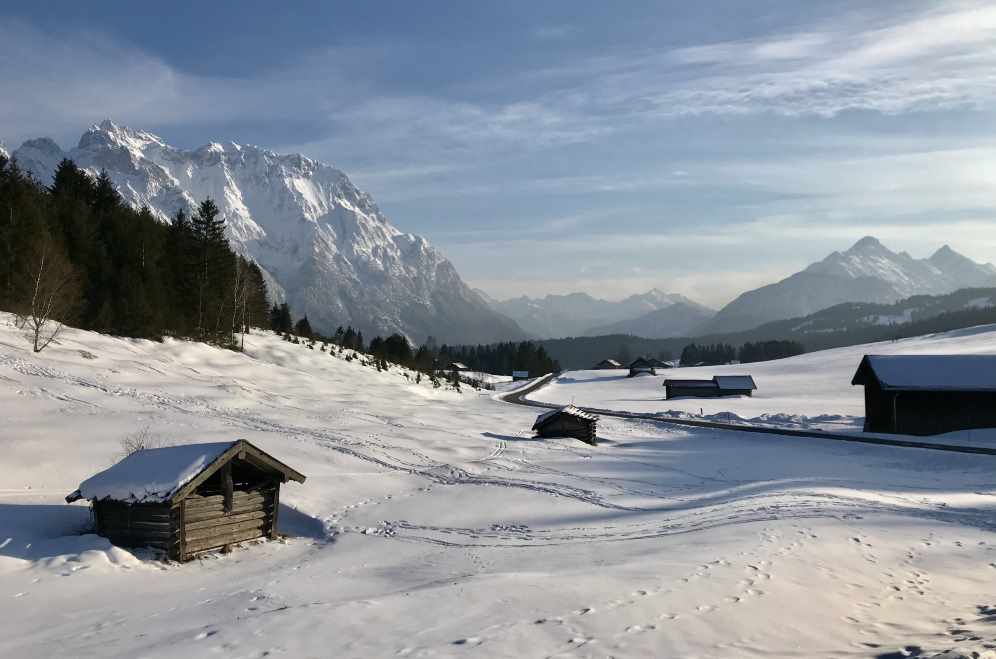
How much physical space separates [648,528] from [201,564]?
12410mm

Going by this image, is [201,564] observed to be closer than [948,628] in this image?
No

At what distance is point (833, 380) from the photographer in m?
106

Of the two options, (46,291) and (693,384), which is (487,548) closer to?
(46,291)

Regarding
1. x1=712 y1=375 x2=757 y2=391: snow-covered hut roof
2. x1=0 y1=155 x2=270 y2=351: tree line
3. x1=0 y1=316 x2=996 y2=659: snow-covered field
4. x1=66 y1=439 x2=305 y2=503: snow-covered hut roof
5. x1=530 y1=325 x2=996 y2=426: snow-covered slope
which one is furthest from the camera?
x1=712 y1=375 x2=757 y2=391: snow-covered hut roof

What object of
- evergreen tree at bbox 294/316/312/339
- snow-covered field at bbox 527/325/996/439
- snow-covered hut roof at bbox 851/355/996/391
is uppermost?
evergreen tree at bbox 294/316/312/339

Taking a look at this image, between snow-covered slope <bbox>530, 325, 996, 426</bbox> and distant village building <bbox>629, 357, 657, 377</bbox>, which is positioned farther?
distant village building <bbox>629, 357, 657, 377</bbox>

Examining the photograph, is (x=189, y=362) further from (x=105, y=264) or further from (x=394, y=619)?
(x=394, y=619)

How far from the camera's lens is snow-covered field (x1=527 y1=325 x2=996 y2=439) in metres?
64.1

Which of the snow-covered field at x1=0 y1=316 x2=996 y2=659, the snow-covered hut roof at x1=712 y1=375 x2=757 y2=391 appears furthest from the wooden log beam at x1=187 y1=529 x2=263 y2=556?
the snow-covered hut roof at x1=712 y1=375 x2=757 y2=391

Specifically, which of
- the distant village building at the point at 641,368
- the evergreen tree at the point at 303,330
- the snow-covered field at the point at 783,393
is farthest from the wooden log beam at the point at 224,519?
the distant village building at the point at 641,368

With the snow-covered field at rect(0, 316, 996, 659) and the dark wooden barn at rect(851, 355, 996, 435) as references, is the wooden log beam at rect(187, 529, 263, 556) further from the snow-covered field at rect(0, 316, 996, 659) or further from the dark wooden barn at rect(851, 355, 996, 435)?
the dark wooden barn at rect(851, 355, 996, 435)

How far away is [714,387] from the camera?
97688 mm

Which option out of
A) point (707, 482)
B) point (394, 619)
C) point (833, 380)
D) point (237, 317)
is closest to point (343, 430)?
point (707, 482)

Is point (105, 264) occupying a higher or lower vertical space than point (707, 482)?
higher
